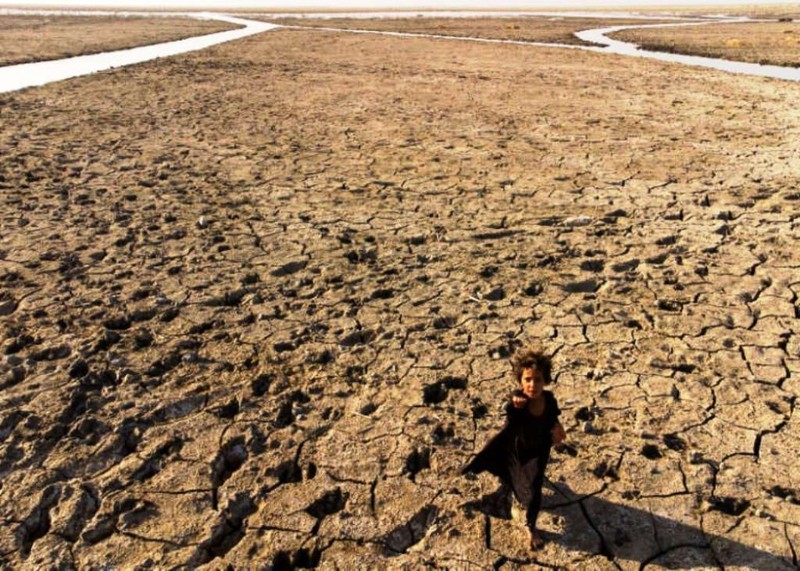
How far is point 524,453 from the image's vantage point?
262 cm

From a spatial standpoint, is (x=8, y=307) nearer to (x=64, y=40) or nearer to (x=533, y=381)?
(x=533, y=381)

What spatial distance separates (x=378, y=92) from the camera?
13.3 m

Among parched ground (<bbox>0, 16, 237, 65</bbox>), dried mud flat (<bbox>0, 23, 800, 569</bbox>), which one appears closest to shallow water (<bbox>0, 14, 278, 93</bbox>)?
parched ground (<bbox>0, 16, 237, 65</bbox>)

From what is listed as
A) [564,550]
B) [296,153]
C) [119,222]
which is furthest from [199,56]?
[564,550]

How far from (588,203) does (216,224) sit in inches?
163

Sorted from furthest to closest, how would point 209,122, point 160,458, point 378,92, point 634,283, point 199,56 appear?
point 199,56 → point 378,92 → point 209,122 → point 634,283 → point 160,458

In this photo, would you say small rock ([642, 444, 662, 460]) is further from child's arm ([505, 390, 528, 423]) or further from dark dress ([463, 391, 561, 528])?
child's arm ([505, 390, 528, 423])

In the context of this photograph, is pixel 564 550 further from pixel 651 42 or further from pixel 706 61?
pixel 651 42

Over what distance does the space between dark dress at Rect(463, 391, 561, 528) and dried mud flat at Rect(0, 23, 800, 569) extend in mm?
224

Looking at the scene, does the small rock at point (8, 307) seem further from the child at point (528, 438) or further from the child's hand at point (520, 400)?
the child's hand at point (520, 400)

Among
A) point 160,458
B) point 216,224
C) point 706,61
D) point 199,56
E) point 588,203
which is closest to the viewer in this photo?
point 160,458

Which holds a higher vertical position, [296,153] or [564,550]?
[296,153]

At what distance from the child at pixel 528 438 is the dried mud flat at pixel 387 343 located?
25 centimetres

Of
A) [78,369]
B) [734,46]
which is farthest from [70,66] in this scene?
[734,46]
